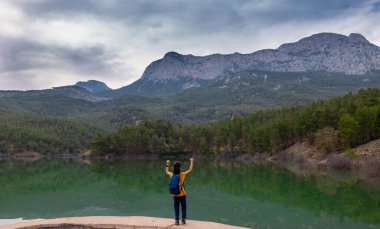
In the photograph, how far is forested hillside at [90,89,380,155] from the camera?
238 feet

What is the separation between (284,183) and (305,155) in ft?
117

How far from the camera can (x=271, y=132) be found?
94.1 m

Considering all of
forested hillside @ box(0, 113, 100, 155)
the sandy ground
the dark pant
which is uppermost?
the dark pant

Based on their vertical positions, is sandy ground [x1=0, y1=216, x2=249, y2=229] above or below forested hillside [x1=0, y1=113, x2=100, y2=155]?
above

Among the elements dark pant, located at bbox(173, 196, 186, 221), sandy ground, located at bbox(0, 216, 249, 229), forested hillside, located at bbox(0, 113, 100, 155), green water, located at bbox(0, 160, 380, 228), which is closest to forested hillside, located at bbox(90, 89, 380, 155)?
green water, located at bbox(0, 160, 380, 228)

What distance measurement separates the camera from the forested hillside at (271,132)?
238ft

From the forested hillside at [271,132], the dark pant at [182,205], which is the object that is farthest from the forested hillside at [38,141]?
the dark pant at [182,205]

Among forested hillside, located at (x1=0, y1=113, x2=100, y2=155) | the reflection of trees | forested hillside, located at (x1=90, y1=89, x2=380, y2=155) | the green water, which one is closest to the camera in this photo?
the green water

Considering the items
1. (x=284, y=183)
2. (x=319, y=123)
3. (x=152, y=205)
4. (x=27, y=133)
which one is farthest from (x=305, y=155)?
(x=27, y=133)

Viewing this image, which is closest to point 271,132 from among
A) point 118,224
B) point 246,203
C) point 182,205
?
point 246,203

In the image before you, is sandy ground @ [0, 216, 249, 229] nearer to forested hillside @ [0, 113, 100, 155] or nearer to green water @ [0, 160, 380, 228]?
green water @ [0, 160, 380, 228]

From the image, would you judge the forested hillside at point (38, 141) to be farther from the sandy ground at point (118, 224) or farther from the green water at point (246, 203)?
the sandy ground at point (118, 224)

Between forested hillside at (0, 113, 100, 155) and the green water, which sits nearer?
the green water

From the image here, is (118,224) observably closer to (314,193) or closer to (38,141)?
(314,193)
